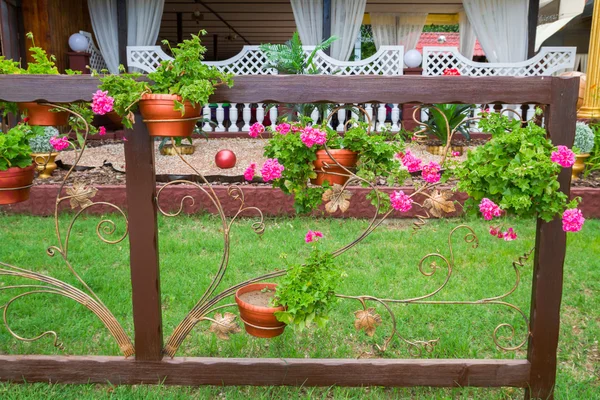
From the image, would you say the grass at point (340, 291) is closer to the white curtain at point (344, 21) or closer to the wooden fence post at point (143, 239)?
the wooden fence post at point (143, 239)

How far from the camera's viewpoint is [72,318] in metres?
2.94

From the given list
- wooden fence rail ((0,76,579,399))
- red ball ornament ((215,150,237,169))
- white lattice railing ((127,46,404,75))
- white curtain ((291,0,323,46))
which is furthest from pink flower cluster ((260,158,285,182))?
white curtain ((291,0,323,46))

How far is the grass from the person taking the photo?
2355 mm

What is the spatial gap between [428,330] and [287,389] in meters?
0.91

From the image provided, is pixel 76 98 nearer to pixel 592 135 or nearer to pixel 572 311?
pixel 572 311

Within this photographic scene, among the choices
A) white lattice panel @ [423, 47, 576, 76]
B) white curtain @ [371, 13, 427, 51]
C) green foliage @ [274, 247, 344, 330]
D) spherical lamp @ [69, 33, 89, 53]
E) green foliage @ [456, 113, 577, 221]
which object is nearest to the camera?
green foliage @ [456, 113, 577, 221]

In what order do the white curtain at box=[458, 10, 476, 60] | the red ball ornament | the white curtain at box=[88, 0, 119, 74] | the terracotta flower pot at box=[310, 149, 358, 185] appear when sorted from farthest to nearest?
1. the white curtain at box=[458, 10, 476, 60]
2. the white curtain at box=[88, 0, 119, 74]
3. the red ball ornament
4. the terracotta flower pot at box=[310, 149, 358, 185]

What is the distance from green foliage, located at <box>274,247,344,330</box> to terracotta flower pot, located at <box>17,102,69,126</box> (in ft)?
3.87

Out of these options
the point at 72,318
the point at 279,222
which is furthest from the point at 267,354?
the point at 279,222

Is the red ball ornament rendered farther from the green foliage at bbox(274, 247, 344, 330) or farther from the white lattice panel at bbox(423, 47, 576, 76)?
the green foliage at bbox(274, 247, 344, 330)

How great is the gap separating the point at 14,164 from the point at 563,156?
2.03 metres

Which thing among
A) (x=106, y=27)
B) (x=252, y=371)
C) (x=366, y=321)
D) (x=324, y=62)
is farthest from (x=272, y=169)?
(x=106, y=27)

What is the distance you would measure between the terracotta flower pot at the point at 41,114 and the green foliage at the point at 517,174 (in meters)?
1.64

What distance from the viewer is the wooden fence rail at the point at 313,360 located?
2049mm
